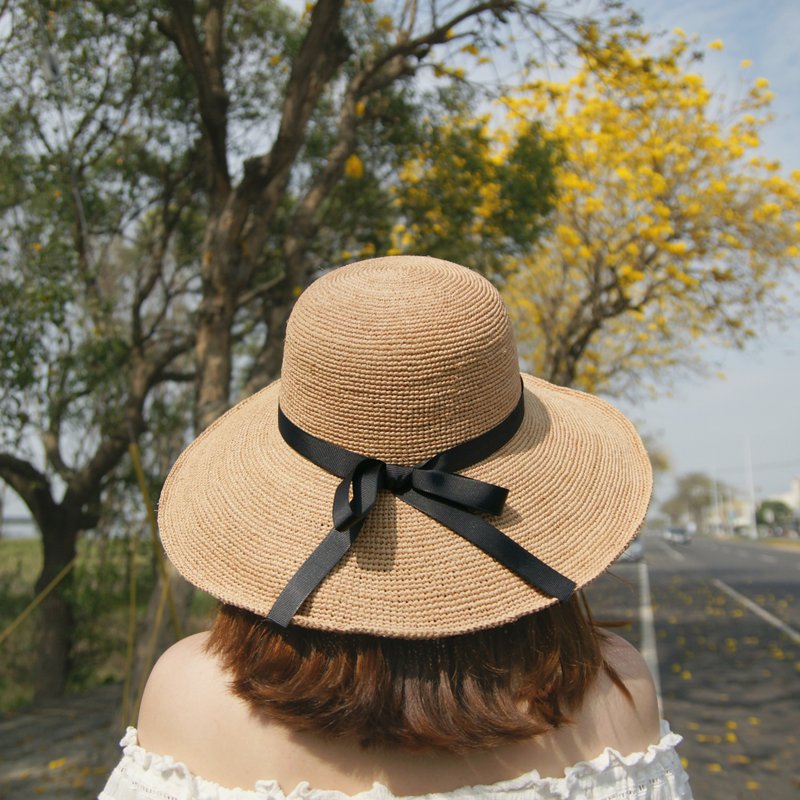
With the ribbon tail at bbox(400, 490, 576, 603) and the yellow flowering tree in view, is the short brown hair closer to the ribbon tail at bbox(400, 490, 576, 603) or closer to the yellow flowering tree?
the ribbon tail at bbox(400, 490, 576, 603)

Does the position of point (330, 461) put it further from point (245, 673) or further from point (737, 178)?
point (737, 178)

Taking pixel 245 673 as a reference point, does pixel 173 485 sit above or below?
above

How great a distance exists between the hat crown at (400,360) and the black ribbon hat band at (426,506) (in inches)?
1.1

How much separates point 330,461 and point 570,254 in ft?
40.4

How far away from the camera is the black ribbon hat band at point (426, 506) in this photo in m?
1.20

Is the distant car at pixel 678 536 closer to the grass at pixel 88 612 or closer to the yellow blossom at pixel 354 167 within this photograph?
the grass at pixel 88 612

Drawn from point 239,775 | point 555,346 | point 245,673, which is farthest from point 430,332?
point 555,346

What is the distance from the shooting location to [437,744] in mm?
1137

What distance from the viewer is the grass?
989cm

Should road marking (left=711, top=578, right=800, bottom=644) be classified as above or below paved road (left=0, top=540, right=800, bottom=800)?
below

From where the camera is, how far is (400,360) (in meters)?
1.25

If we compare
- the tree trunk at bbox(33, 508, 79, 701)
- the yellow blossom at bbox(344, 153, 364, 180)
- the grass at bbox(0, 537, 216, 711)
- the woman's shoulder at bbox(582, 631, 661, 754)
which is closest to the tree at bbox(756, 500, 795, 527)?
the grass at bbox(0, 537, 216, 711)

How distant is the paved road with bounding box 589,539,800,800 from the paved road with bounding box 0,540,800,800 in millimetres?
12

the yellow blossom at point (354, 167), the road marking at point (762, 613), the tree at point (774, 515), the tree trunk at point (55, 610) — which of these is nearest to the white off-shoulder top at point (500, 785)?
the yellow blossom at point (354, 167)
